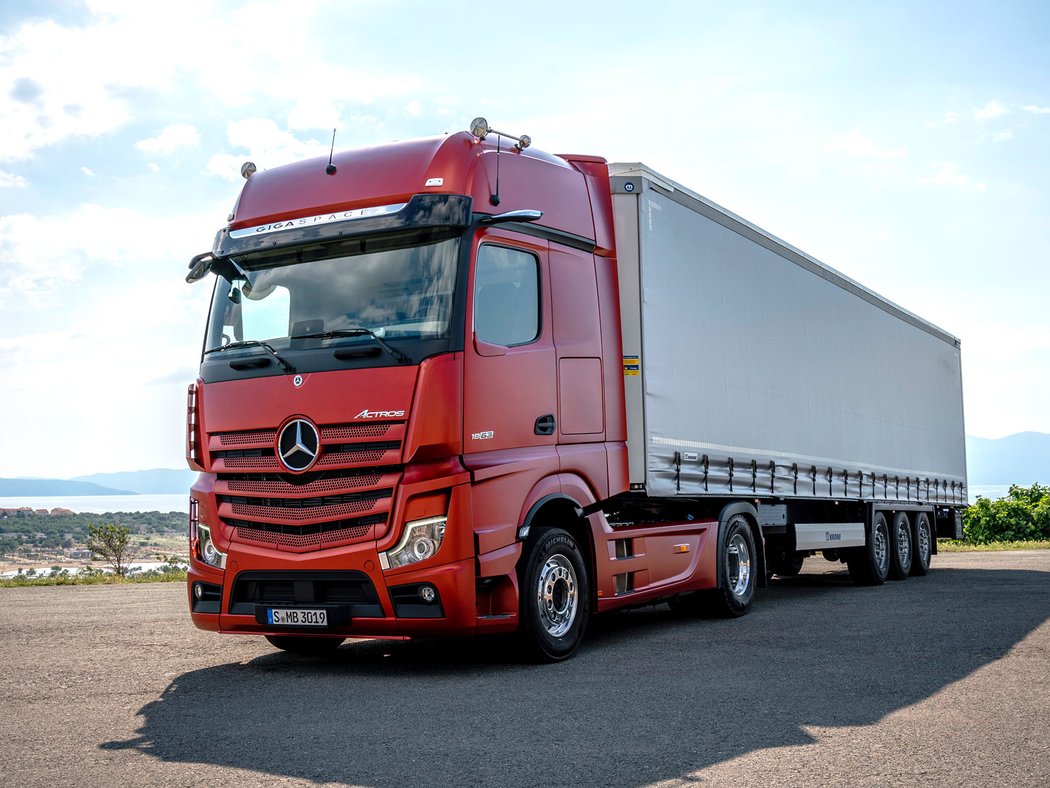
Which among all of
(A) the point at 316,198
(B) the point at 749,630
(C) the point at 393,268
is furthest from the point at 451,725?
(B) the point at 749,630

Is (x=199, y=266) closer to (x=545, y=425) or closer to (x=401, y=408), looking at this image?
(x=401, y=408)

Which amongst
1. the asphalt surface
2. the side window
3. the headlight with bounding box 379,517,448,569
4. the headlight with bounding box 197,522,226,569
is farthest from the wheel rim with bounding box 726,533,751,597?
the headlight with bounding box 197,522,226,569

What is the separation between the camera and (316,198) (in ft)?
27.1

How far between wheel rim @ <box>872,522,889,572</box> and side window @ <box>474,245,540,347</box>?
910 centimetres

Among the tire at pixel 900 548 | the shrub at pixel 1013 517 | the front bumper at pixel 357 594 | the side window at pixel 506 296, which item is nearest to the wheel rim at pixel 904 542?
the tire at pixel 900 548

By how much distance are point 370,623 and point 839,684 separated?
10.1 ft

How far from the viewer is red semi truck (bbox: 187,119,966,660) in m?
7.39

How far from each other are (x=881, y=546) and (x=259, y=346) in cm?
1096

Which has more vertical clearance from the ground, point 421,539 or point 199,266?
point 199,266

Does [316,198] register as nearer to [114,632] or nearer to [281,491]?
[281,491]

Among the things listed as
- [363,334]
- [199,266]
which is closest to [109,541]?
[199,266]

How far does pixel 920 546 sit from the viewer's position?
17.5 m

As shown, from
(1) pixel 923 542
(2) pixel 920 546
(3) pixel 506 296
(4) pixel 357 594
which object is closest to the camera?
(4) pixel 357 594

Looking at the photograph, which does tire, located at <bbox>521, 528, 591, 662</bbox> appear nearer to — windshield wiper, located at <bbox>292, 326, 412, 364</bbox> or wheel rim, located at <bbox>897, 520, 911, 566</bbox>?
Result: windshield wiper, located at <bbox>292, 326, 412, 364</bbox>
